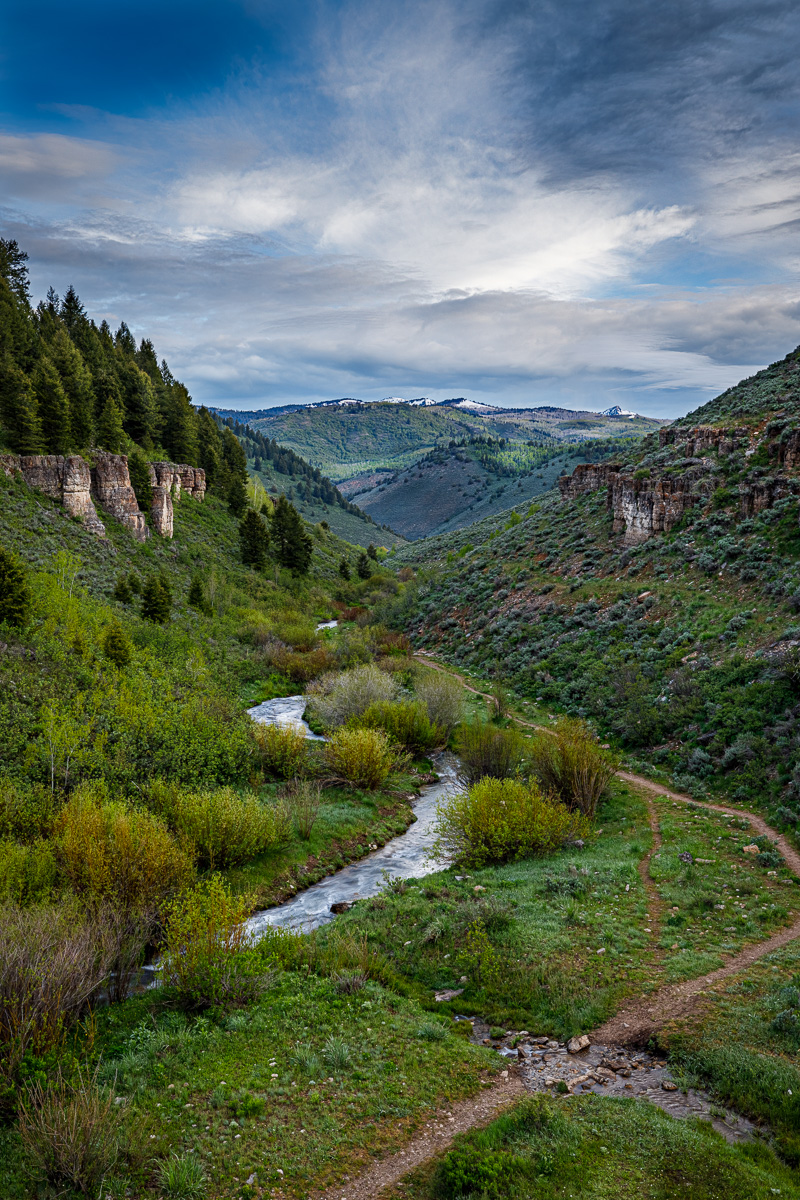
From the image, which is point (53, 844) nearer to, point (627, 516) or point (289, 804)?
point (289, 804)

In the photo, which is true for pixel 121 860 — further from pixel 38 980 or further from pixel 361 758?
pixel 361 758

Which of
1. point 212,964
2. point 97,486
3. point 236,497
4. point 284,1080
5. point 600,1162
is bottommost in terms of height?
point 284,1080

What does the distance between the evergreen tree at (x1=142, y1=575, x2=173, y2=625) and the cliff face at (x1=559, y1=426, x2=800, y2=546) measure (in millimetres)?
41135

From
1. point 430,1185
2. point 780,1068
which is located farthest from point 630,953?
point 430,1185

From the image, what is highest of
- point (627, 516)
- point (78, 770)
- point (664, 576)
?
point (627, 516)

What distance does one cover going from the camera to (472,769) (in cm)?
3070

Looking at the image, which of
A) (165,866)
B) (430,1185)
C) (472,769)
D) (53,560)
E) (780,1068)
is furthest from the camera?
(53,560)

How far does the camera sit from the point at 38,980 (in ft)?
40.4

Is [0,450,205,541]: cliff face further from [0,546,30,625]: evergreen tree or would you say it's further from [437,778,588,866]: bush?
[437,778,588,866]: bush

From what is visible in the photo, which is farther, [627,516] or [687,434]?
[687,434]

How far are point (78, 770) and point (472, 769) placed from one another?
18.8 meters

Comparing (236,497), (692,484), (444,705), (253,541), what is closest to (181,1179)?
(444,705)

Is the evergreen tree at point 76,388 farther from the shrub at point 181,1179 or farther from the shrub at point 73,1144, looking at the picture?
the shrub at point 181,1179

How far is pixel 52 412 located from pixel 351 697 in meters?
40.8
